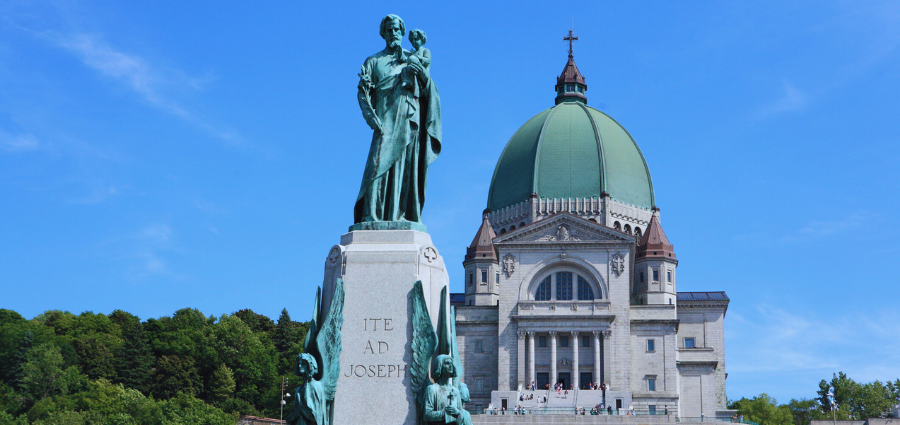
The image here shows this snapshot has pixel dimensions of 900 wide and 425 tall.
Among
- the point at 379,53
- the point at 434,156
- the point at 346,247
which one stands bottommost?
the point at 346,247

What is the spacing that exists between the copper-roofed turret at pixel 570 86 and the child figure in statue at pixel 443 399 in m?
101

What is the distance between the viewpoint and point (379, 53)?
13.3 metres

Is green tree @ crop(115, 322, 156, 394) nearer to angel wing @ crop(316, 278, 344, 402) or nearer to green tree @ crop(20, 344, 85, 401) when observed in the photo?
green tree @ crop(20, 344, 85, 401)

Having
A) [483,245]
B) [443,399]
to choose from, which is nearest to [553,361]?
[483,245]

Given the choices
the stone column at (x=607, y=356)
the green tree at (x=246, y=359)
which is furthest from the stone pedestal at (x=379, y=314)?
the green tree at (x=246, y=359)

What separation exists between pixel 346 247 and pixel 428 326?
4.30ft

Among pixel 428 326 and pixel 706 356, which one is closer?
pixel 428 326

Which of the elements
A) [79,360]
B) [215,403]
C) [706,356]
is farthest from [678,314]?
[79,360]

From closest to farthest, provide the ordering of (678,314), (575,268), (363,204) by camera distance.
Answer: (363,204) → (575,268) → (678,314)

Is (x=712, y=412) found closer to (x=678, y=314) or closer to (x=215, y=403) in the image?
(x=678, y=314)

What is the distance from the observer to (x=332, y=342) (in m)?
12.1

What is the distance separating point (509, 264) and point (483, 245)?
29.1 feet

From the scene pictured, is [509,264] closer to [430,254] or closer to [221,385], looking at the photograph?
[221,385]

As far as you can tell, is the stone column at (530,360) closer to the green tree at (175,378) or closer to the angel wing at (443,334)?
the green tree at (175,378)
